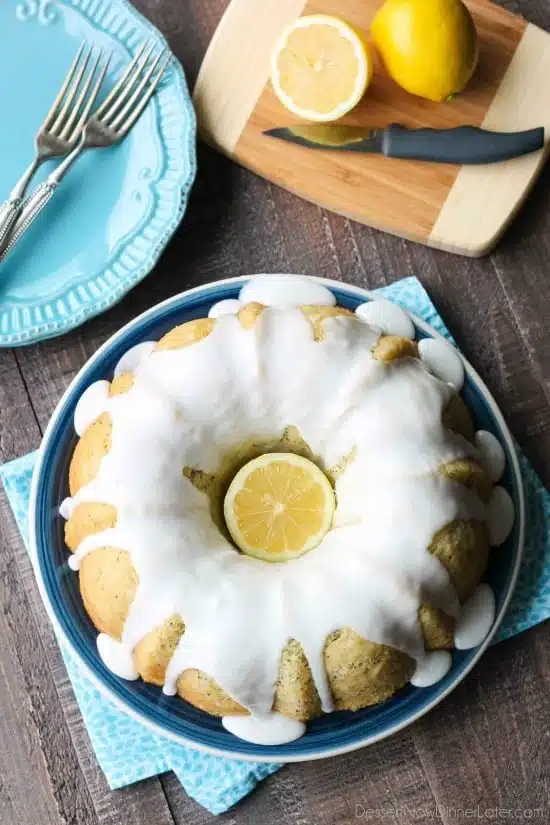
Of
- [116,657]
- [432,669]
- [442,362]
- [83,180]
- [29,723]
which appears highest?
[442,362]

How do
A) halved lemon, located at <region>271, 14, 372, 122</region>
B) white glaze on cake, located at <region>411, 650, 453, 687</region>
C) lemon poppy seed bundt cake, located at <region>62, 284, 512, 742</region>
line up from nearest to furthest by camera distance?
lemon poppy seed bundt cake, located at <region>62, 284, 512, 742</region> < white glaze on cake, located at <region>411, 650, 453, 687</region> < halved lemon, located at <region>271, 14, 372, 122</region>

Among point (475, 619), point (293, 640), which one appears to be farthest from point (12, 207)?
point (475, 619)

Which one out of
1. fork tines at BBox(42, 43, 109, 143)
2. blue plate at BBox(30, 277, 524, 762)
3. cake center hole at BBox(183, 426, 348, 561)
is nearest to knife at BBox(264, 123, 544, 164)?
blue plate at BBox(30, 277, 524, 762)

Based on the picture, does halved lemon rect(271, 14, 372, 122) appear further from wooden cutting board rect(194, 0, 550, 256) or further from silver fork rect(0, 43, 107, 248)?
silver fork rect(0, 43, 107, 248)

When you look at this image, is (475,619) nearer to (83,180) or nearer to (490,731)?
(490,731)

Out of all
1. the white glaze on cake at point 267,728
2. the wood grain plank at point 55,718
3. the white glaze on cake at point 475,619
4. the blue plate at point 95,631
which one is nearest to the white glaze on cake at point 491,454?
the blue plate at point 95,631

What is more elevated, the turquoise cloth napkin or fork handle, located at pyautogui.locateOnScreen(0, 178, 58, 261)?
fork handle, located at pyautogui.locateOnScreen(0, 178, 58, 261)

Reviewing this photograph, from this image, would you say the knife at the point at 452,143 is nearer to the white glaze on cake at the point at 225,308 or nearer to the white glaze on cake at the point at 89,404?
the white glaze on cake at the point at 225,308
